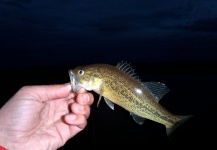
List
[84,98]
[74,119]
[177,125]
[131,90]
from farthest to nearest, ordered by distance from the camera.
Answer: [74,119] → [84,98] → [177,125] → [131,90]

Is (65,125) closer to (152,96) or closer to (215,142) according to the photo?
(152,96)

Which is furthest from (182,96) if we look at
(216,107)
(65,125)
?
(65,125)

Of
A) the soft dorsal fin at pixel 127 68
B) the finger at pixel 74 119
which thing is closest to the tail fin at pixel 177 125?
the soft dorsal fin at pixel 127 68

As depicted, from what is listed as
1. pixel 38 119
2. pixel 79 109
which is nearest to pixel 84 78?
pixel 79 109

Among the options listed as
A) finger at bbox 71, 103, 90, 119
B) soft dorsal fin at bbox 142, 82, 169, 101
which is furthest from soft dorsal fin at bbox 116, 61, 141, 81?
finger at bbox 71, 103, 90, 119

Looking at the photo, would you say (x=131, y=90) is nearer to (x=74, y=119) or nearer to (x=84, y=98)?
(x=84, y=98)

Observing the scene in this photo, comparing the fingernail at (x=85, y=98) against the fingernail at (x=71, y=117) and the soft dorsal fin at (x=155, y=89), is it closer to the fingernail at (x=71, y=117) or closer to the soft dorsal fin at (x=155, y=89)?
the fingernail at (x=71, y=117)
